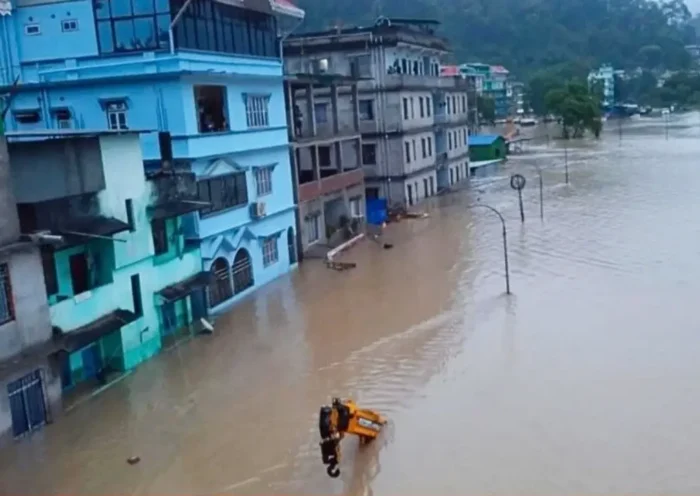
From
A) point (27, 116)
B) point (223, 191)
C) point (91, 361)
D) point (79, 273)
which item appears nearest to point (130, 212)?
point (79, 273)

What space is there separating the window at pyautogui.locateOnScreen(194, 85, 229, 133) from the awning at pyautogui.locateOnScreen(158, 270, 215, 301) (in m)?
4.52

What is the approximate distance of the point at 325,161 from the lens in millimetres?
37125

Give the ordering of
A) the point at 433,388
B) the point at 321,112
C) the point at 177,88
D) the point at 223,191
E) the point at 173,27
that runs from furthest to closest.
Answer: the point at 321,112 < the point at 223,191 < the point at 177,88 < the point at 173,27 < the point at 433,388

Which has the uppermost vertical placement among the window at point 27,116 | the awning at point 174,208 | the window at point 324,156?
the window at point 27,116

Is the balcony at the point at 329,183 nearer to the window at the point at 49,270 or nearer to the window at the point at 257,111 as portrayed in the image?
the window at the point at 257,111

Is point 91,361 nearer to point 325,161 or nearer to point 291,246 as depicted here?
point 291,246

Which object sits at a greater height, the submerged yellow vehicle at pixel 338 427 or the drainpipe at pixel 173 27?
the drainpipe at pixel 173 27

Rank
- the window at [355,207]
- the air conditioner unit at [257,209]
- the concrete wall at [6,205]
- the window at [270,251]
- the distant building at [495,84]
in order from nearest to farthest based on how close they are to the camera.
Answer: the concrete wall at [6,205], the air conditioner unit at [257,209], the window at [270,251], the window at [355,207], the distant building at [495,84]

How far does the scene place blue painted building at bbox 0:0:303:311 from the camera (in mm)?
22984

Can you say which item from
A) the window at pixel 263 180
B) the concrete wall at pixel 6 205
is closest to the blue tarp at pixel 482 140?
the window at pixel 263 180

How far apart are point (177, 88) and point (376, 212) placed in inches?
703

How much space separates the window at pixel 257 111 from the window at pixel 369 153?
15.0 m

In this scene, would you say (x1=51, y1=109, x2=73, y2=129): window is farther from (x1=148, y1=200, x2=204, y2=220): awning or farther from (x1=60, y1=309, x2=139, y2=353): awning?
(x1=60, y1=309, x2=139, y2=353): awning

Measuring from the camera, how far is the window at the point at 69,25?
23.6m
